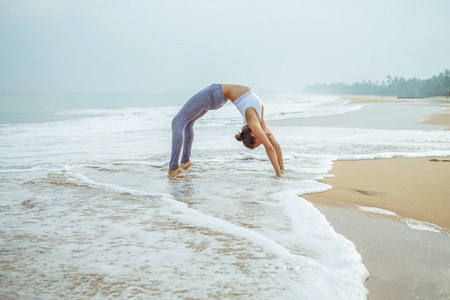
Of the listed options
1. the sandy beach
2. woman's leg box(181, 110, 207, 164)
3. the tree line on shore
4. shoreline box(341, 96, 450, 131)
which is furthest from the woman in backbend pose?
the tree line on shore

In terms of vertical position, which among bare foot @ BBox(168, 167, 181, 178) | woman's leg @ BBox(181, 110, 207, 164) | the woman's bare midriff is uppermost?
the woman's bare midriff

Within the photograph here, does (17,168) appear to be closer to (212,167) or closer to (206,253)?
(212,167)

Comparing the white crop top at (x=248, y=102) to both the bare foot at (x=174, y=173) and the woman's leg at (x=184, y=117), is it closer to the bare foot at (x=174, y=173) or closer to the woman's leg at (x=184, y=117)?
the woman's leg at (x=184, y=117)

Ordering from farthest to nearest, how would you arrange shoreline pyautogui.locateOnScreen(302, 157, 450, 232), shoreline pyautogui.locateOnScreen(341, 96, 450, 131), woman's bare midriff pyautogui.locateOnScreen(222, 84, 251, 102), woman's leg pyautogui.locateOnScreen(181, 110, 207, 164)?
shoreline pyautogui.locateOnScreen(341, 96, 450, 131)
woman's leg pyautogui.locateOnScreen(181, 110, 207, 164)
woman's bare midriff pyautogui.locateOnScreen(222, 84, 251, 102)
shoreline pyautogui.locateOnScreen(302, 157, 450, 232)

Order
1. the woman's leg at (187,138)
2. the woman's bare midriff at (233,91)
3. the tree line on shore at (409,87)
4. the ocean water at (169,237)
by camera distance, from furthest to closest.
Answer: the tree line on shore at (409,87), the woman's leg at (187,138), the woman's bare midriff at (233,91), the ocean water at (169,237)

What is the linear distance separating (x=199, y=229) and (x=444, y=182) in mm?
3027

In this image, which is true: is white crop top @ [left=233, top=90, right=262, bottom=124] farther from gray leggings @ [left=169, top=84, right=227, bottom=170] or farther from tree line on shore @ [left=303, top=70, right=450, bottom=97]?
tree line on shore @ [left=303, top=70, right=450, bottom=97]

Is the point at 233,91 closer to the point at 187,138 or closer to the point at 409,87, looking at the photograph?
the point at 187,138

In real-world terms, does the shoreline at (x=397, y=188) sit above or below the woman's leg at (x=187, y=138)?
below

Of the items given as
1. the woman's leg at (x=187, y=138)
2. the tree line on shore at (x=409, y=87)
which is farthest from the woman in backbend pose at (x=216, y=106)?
the tree line on shore at (x=409, y=87)

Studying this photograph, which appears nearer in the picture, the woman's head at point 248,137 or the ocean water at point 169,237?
the ocean water at point 169,237

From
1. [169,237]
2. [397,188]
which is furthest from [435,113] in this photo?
[169,237]

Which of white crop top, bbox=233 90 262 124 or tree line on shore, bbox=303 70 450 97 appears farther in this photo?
tree line on shore, bbox=303 70 450 97

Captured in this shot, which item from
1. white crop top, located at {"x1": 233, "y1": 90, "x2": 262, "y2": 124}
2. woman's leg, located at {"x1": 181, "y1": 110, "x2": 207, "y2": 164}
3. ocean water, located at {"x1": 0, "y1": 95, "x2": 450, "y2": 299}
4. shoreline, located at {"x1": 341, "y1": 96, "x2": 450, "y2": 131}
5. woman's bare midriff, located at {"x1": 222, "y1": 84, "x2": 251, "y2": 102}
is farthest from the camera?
shoreline, located at {"x1": 341, "y1": 96, "x2": 450, "y2": 131}
